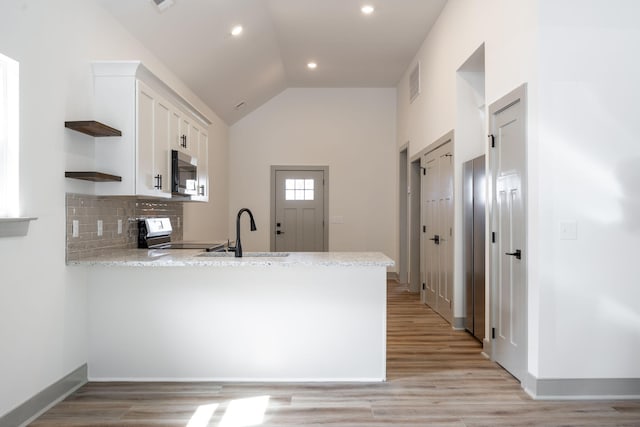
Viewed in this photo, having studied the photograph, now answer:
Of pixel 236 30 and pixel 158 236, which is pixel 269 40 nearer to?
pixel 236 30

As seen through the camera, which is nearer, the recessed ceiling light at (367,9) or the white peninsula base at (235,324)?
the white peninsula base at (235,324)

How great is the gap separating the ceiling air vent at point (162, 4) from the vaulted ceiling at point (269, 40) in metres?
0.04

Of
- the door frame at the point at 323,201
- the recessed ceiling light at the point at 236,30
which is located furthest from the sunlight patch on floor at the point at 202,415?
the door frame at the point at 323,201

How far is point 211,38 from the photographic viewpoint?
474 centimetres

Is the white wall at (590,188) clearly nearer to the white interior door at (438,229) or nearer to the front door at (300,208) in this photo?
the white interior door at (438,229)

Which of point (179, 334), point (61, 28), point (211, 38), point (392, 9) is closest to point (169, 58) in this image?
point (211, 38)

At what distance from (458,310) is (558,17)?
2.84 metres

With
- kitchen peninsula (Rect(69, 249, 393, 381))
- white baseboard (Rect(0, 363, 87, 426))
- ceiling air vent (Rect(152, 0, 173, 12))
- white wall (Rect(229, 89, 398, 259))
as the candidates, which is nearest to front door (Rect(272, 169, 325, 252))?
white wall (Rect(229, 89, 398, 259))

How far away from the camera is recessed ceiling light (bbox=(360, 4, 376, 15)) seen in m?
5.02

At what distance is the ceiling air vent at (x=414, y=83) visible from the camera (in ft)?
21.1

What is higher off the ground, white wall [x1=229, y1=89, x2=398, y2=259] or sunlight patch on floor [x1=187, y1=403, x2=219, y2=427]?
white wall [x1=229, y1=89, x2=398, y2=259]

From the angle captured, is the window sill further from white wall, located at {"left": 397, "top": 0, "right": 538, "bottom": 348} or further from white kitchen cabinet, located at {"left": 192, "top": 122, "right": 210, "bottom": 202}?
white wall, located at {"left": 397, "top": 0, "right": 538, "bottom": 348}

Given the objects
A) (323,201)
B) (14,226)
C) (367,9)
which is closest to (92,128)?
(14,226)

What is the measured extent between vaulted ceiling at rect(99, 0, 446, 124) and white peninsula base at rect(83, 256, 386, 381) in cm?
207
